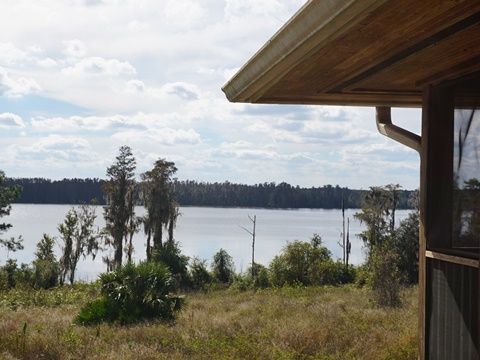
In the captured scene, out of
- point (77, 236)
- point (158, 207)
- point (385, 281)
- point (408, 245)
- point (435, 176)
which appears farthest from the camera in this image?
point (77, 236)

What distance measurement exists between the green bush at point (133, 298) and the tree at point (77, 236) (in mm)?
27012

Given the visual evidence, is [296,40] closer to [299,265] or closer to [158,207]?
[299,265]

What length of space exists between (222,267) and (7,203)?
1581cm

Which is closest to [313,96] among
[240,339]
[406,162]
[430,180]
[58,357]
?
[430,180]

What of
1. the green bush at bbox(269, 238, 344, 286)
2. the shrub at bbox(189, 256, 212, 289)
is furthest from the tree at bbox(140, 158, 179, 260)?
the green bush at bbox(269, 238, 344, 286)

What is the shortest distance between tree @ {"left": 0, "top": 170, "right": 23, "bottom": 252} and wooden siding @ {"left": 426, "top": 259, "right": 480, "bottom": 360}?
38235 millimetres

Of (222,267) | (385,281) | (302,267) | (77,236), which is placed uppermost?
(385,281)

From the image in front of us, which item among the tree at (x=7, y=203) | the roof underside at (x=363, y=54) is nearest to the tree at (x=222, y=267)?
the tree at (x=7, y=203)

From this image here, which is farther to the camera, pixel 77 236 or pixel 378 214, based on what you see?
pixel 77 236

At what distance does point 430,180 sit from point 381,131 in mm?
1534

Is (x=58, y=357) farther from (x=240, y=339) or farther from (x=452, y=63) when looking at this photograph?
(x=452, y=63)

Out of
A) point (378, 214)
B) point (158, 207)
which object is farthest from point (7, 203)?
point (378, 214)

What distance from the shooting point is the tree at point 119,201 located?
119 ft

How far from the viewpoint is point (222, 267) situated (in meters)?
34.2
